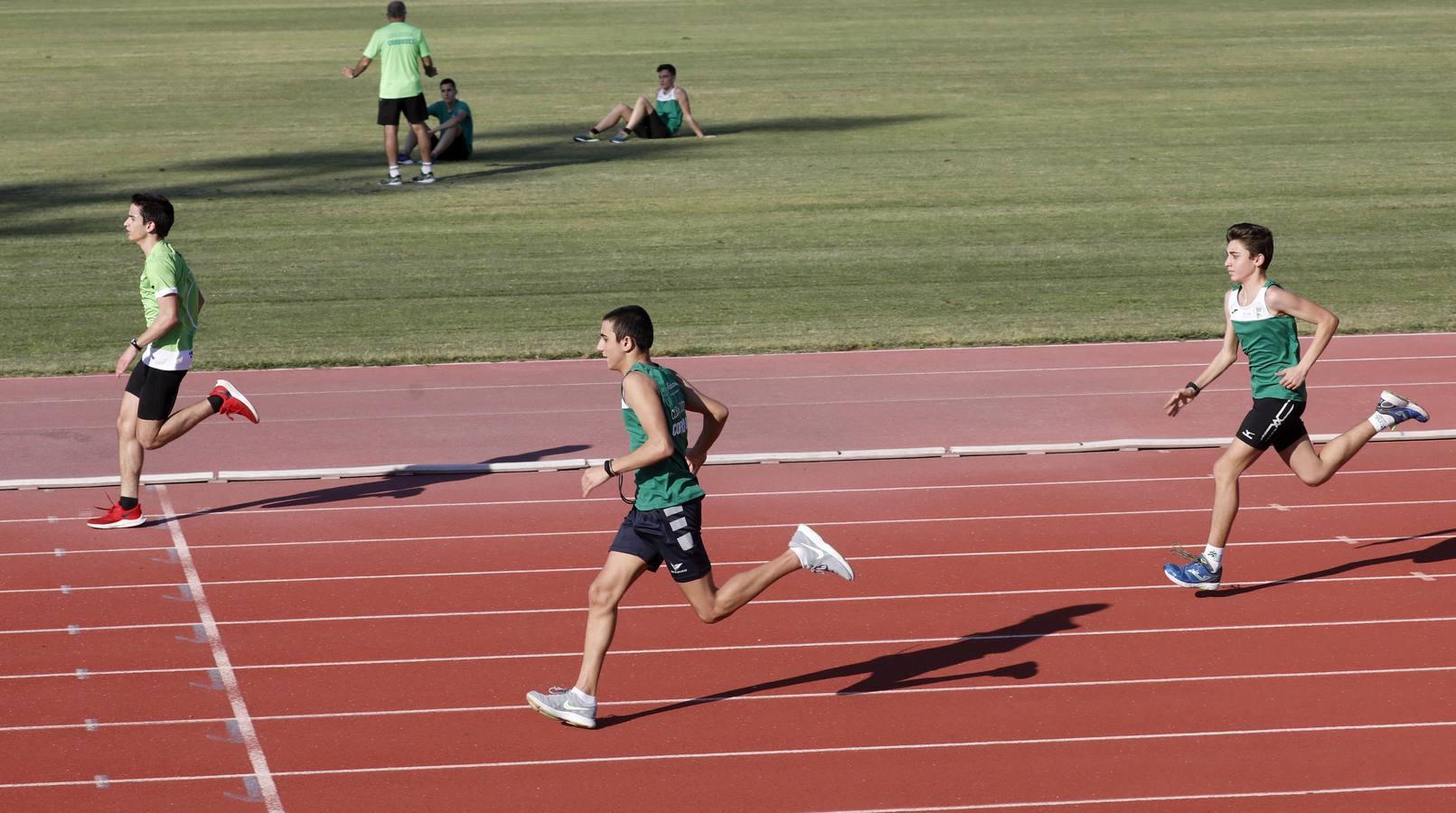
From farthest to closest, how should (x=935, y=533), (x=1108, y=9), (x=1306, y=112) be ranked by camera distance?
(x=1108, y=9)
(x=1306, y=112)
(x=935, y=533)

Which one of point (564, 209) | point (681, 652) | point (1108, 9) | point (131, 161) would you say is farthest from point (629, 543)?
point (1108, 9)

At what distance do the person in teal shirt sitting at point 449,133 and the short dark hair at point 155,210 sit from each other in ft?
41.7

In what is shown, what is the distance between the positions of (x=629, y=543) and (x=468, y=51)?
28.6 meters

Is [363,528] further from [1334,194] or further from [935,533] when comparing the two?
[1334,194]

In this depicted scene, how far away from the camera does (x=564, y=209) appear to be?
766 inches

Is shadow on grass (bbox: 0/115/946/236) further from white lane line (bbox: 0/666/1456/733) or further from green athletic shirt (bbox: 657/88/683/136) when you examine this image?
white lane line (bbox: 0/666/1456/733)

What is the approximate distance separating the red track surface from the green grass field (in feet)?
12.7

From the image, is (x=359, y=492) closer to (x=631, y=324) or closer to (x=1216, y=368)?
(x=631, y=324)

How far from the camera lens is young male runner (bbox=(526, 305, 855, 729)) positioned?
6.87 m

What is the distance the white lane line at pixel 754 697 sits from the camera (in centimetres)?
721

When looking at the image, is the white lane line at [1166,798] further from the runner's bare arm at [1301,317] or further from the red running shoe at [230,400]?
the red running shoe at [230,400]

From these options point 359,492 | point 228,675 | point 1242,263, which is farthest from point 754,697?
point 359,492

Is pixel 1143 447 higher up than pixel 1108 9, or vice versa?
pixel 1108 9

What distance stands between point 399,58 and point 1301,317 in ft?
45.2
